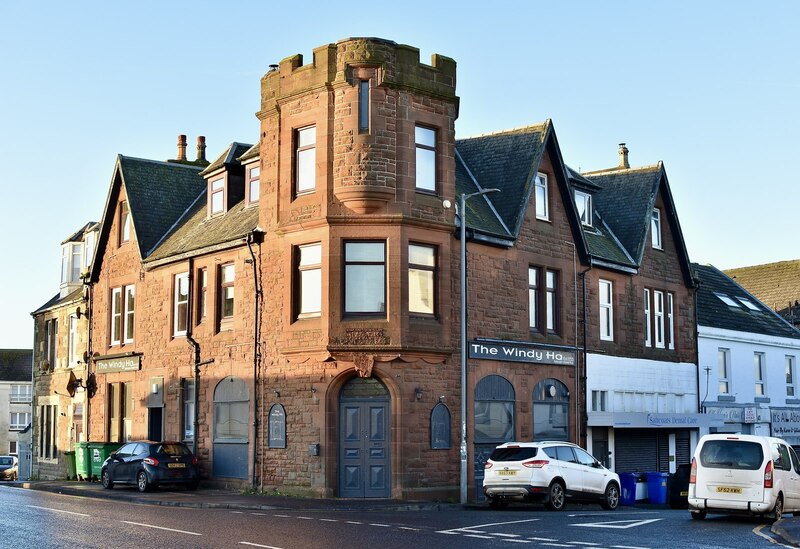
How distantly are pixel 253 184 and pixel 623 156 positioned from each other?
58.6 ft

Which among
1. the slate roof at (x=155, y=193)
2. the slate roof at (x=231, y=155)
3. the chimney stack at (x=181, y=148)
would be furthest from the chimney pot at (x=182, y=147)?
the slate roof at (x=231, y=155)

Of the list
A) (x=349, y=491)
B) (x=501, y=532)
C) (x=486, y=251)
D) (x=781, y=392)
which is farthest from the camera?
(x=781, y=392)

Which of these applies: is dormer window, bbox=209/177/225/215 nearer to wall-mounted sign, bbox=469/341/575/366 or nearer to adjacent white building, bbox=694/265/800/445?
wall-mounted sign, bbox=469/341/575/366

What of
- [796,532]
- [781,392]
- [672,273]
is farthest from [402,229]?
[781,392]

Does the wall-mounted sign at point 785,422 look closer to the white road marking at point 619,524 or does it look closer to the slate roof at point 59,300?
the white road marking at point 619,524

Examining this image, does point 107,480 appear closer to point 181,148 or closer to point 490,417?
point 490,417

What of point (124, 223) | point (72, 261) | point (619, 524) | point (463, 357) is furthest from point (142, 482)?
point (72, 261)

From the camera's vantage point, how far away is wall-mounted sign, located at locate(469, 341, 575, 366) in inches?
1176

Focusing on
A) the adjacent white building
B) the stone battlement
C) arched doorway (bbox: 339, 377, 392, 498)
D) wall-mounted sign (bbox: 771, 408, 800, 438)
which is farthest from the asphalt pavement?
wall-mounted sign (bbox: 771, 408, 800, 438)

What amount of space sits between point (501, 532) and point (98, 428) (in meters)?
24.1

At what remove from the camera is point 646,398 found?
37125 mm

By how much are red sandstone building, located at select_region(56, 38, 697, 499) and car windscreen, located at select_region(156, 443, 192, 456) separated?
1436 mm

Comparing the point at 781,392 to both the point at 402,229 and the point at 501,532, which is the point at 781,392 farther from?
the point at 501,532

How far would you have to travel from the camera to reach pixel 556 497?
25.2 metres
